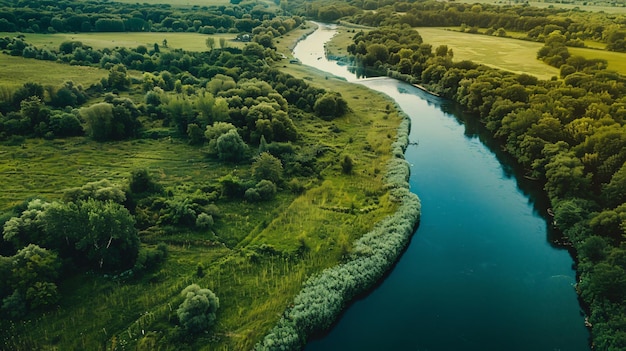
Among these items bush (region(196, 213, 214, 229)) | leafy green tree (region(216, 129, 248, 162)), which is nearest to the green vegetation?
bush (region(196, 213, 214, 229))

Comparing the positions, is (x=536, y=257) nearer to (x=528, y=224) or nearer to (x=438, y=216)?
(x=528, y=224)

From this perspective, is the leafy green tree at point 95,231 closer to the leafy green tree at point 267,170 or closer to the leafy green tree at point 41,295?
the leafy green tree at point 41,295

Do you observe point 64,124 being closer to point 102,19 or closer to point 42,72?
point 42,72

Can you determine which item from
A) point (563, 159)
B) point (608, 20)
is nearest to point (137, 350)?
point (563, 159)

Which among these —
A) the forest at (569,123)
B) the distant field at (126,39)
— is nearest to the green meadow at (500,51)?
the forest at (569,123)

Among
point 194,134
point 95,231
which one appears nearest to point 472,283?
point 95,231

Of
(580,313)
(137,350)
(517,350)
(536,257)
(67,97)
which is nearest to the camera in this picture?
(137,350)

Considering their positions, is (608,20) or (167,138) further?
(608,20)
